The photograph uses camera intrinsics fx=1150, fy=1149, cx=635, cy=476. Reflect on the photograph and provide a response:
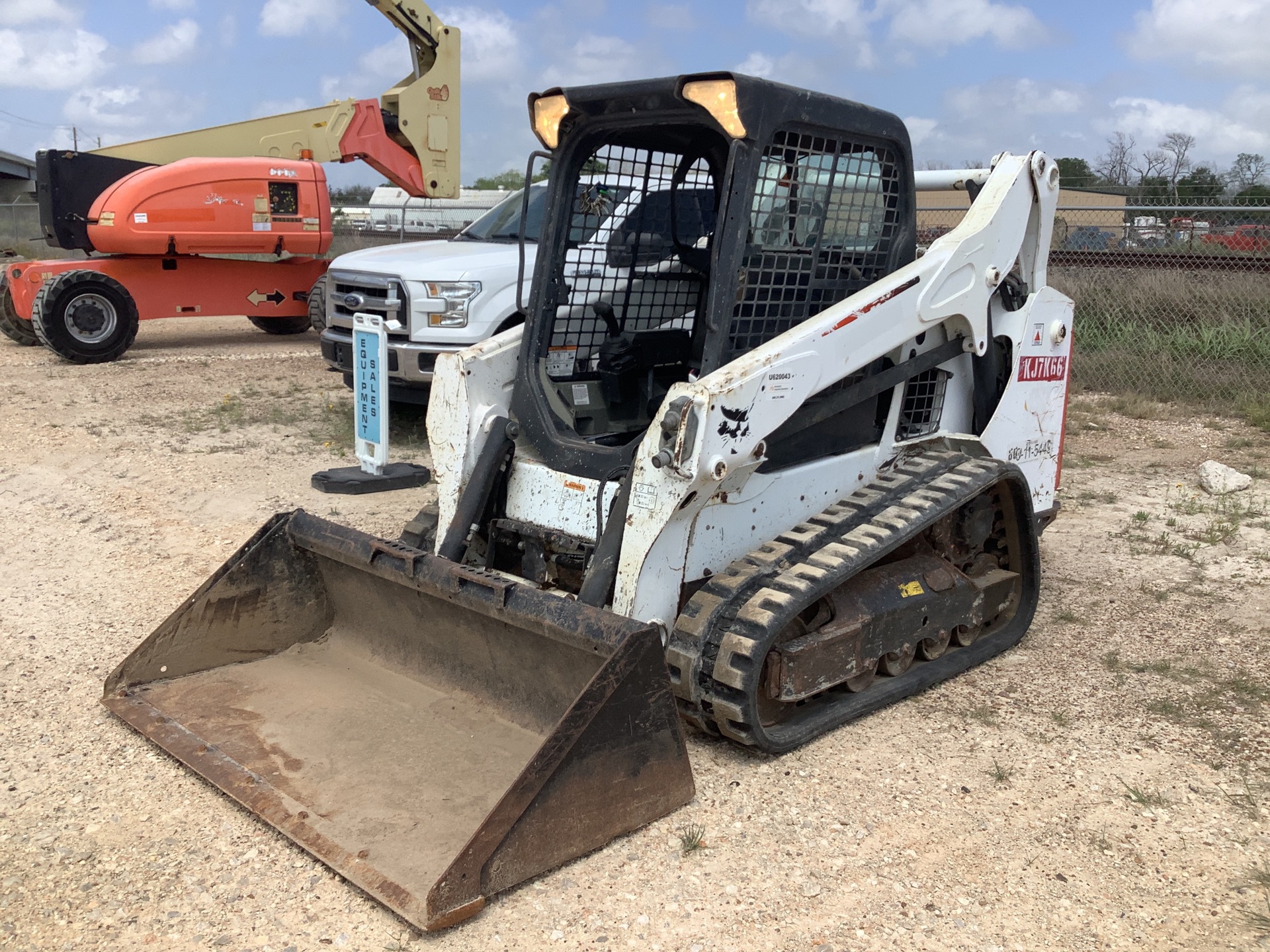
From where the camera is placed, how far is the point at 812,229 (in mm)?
4375

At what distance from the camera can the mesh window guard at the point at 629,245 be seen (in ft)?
15.6

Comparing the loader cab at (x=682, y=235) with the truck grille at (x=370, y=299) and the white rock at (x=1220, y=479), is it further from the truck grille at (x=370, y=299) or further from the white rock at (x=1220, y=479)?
the white rock at (x=1220, y=479)

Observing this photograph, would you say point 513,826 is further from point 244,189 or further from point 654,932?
point 244,189

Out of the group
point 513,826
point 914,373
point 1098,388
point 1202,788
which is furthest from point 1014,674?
point 1098,388

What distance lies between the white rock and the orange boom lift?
9.46 metres

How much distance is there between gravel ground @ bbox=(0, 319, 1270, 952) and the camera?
10.1 ft

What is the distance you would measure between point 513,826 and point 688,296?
Answer: 2.72 meters

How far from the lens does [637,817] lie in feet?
11.4

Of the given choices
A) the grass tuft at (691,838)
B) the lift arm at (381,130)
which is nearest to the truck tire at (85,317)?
the lift arm at (381,130)

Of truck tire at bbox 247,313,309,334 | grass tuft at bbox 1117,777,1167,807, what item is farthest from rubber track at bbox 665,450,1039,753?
truck tire at bbox 247,313,309,334

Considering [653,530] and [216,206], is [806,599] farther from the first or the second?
[216,206]

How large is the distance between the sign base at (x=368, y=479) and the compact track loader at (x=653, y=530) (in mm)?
2662

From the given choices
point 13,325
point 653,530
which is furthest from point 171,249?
point 653,530

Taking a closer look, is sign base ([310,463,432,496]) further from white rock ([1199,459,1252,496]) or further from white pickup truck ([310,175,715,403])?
white rock ([1199,459,1252,496])
